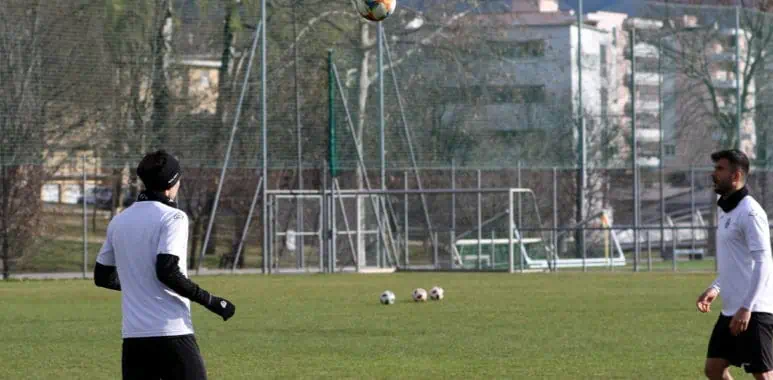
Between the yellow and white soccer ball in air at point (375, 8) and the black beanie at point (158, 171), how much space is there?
17402mm

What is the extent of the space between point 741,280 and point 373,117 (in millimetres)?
27237

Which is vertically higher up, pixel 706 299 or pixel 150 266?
pixel 150 266

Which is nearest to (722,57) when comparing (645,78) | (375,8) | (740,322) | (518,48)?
(645,78)

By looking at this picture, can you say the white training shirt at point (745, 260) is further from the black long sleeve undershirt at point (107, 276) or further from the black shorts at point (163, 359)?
the black long sleeve undershirt at point (107, 276)

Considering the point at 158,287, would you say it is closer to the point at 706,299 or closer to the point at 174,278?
the point at 174,278

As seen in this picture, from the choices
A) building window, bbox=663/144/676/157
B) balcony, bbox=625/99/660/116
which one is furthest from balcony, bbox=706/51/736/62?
building window, bbox=663/144/676/157

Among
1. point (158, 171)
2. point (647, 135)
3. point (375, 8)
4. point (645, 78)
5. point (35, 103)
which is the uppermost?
point (375, 8)

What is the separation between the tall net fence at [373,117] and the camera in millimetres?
32156

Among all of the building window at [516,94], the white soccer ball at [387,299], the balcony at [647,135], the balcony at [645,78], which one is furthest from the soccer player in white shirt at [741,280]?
the balcony at [645,78]

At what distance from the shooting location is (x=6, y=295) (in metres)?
24.1

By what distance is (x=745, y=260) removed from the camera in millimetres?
8797

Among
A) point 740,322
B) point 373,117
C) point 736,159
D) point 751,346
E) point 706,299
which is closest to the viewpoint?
point 740,322

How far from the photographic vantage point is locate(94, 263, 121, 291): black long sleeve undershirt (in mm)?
7484

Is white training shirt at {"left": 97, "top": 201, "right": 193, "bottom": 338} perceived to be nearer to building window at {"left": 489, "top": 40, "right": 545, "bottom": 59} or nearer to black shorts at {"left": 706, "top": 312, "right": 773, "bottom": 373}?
black shorts at {"left": 706, "top": 312, "right": 773, "bottom": 373}
